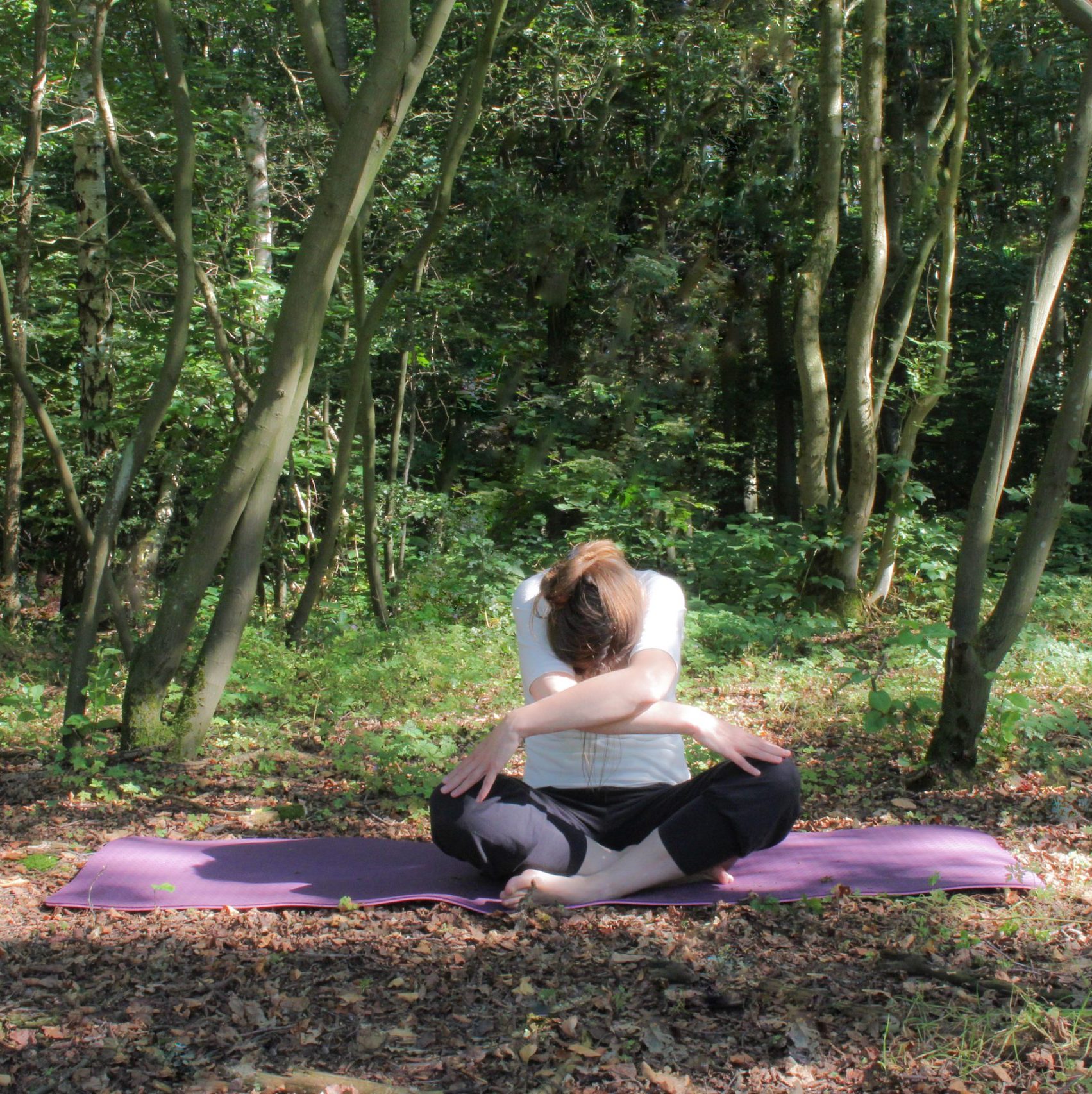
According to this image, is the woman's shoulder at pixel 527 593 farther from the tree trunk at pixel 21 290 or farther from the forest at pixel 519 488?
the tree trunk at pixel 21 290

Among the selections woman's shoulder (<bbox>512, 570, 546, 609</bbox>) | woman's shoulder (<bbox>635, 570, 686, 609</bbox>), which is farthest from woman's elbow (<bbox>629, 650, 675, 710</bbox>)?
woman's shoulder (<bbox>512, 570, 546, 609</bbox>)

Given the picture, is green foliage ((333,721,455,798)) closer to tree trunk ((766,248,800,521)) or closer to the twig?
the twig

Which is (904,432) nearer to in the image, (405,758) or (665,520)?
(665,520)

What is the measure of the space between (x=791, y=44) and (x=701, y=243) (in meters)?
2.71

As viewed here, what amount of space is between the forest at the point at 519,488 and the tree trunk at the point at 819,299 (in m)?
0.04

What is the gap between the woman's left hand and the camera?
2.92 metres

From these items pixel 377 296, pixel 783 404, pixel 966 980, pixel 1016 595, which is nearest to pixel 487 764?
pixel 966 980

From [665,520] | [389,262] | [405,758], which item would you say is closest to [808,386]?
[665,520]

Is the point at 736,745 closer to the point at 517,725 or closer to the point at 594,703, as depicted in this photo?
the point at 594,703

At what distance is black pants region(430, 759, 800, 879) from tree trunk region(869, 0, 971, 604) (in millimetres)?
6134

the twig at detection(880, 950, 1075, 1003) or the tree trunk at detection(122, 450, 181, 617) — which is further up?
the twig at detection(880, 950, 1075, 1003)

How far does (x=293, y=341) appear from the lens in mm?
4773

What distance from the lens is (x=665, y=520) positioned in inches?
424

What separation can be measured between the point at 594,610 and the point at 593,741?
0.45m
